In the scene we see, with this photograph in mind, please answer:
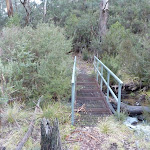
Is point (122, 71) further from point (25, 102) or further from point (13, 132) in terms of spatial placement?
point (13, 132)

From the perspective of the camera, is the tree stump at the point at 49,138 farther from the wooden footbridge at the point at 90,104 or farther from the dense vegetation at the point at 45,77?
the wooden footbridge at the point at 90,104

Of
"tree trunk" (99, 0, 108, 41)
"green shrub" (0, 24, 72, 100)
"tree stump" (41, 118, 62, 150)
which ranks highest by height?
"tree trunk" (99, 0, 108, 41)

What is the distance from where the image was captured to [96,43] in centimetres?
1302

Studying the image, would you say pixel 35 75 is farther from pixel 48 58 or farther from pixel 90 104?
pixel 90 104

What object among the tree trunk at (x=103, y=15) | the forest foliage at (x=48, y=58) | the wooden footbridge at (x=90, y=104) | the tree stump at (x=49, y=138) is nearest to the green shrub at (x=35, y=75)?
the forest foliage at (x=48, y=58)

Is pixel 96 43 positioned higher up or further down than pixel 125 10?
further down

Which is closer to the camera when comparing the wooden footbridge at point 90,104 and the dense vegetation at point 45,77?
the dense vegetation at point 45,77

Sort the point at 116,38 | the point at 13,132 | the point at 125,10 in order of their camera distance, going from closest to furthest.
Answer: the point at 13,132 < the point at 116,38 < the point at 125,10

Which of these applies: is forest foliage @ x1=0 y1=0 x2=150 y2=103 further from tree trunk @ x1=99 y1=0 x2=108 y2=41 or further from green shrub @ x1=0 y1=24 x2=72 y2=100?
tree trunk @ x1=99 y1=0 x2=108 y2=41

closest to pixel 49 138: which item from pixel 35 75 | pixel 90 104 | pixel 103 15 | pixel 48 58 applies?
pixel 90 104

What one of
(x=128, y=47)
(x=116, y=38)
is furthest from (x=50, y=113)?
(x=116, y=38)

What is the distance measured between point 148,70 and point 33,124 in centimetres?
518

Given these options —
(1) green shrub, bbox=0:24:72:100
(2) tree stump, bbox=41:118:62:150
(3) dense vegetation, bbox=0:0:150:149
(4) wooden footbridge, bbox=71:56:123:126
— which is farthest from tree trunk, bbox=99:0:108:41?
(2) tree stump, bbox=41:118:62:150

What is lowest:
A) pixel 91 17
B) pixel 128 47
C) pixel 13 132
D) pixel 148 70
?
pixel 13 132
